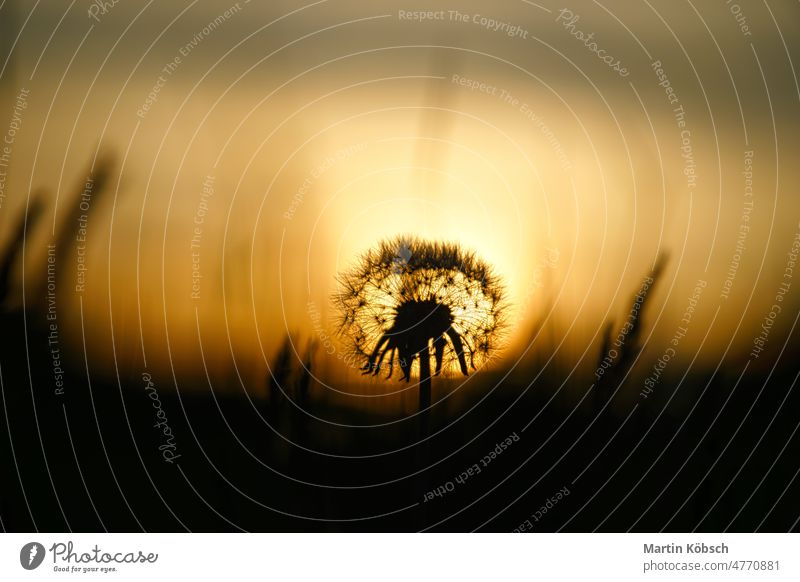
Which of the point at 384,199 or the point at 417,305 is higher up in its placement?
the point at 384,199

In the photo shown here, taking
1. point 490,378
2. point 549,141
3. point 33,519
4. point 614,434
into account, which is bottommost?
point 33,519

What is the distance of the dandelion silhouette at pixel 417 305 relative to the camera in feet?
4.70

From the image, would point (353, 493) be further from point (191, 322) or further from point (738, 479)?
point (738, 479)

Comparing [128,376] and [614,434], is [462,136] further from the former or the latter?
[128,376]

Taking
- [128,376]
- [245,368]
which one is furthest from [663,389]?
[128,376]

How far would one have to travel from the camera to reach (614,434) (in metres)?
1.49

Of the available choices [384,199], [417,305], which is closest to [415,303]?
[417,305]

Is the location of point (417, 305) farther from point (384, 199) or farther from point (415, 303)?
point (384, 199)

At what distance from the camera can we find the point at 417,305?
1.43 metres

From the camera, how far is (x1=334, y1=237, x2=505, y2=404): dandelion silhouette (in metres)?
1.43

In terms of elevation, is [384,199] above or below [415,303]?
above

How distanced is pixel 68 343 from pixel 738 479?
1.25 meters
